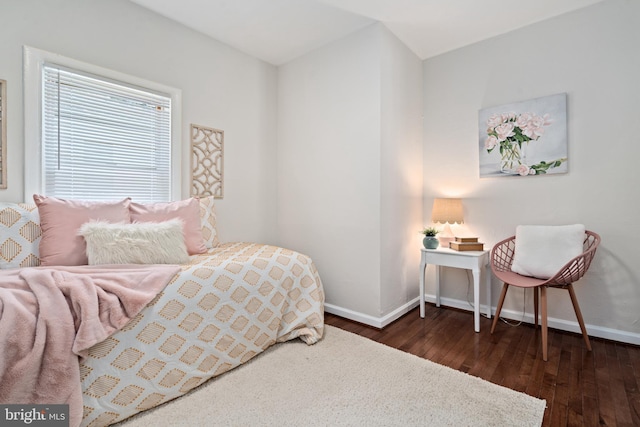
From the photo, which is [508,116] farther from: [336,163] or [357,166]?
[336,163]

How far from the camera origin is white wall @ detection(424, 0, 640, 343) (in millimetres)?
2158

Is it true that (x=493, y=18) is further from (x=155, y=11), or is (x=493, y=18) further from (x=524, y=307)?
(x=155, y=11)

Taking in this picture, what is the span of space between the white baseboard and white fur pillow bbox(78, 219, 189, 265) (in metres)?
1.49

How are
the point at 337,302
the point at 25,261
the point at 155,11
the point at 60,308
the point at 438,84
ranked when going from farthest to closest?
the point at 438,84 < the point at 337,302 < the point at 155,11 < the point at 25,261 < the point at 60,308

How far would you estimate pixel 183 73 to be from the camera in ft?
8.38

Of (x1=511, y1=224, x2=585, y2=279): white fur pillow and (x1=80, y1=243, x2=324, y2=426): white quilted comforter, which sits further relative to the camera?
(x1=511, y1=224, x2=585, y2=279): white fur pillow

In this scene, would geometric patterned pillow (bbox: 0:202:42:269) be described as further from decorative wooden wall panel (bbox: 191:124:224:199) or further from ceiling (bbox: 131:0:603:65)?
ceiling (bbox: 131:0:603:65)

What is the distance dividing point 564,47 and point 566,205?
50.0 inches

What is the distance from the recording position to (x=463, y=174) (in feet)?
9.54

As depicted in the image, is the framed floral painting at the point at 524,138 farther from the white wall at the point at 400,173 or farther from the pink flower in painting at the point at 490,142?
the white wall at the point at 400,173

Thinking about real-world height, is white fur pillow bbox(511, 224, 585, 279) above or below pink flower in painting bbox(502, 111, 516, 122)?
below

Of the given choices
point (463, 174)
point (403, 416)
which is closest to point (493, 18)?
point (463, 174)

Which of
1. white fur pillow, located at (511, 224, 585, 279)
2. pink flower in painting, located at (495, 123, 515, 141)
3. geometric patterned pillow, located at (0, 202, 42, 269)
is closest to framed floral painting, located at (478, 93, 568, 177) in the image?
pink flower in painting, located at (495, 123, 515, 141)

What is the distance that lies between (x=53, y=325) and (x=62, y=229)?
2.60 ft
